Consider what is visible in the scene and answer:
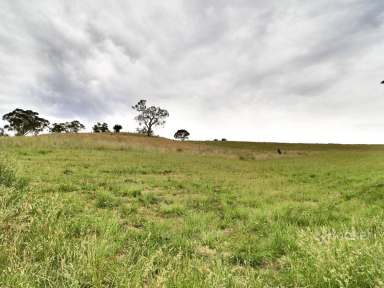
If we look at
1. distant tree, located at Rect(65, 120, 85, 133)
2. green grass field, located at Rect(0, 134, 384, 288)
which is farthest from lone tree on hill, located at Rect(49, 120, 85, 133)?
green grass field, located at Rect(0, 134, 384, 288)

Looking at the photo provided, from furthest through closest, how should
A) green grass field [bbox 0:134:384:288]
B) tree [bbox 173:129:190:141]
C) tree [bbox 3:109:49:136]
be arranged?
tree [bbox 173:129:190:141]
tree [bbox 3:109:49:136]
green grass field [bbox 0:134:384:288]

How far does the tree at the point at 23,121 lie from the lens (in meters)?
90.8

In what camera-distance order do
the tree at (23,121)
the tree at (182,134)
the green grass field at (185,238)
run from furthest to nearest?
1. the tree at (182,134)
2. the tree at (23,121)
3. the green grass field at (185,238)

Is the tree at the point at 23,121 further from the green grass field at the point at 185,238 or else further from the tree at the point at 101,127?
the green grass field at the point at 185,238

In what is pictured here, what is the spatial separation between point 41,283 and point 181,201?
24.7 feet

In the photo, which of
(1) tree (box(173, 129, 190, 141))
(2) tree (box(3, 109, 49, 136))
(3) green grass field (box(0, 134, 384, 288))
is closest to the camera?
(3) green grass field (box(0, 134, 384, 288))

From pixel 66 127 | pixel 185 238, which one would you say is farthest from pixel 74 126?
pixel 185 238

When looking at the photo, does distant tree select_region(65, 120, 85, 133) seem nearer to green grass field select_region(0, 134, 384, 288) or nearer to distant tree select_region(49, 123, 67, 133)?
distant tree select_region(49, 123, 67, 133)

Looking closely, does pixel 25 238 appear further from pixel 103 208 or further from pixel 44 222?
pixel 103 208

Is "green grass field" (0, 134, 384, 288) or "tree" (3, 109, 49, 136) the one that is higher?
"tree" (3, 109, 49, 136)

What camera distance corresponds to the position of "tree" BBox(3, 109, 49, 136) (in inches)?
3575

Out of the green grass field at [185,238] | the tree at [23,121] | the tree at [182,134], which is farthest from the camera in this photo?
the tree at [182,134]

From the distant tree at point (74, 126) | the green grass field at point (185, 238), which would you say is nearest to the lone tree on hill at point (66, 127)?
the distant tree at point (74, 126)

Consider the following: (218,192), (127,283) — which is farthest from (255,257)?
(218,192)
